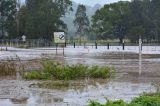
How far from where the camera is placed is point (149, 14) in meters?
127

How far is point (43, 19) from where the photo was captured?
105 meters

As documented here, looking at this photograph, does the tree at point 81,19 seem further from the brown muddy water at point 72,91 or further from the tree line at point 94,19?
the brown muddy water at point 72,91

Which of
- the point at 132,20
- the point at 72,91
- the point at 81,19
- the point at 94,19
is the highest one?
the point at 81,19

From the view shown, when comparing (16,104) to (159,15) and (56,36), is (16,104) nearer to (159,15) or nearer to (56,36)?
(56,36)

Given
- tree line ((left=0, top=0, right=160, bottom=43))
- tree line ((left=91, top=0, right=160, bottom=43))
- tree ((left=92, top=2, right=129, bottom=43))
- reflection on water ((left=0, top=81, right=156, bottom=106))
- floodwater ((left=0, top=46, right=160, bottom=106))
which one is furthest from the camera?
tree ((left=92, top=2, right=129, bottom=43))

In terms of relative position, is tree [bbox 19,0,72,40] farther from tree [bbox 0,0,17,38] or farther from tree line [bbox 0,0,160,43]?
tree [bbox 0,0,17,38]

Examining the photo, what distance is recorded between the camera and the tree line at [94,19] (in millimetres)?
106750

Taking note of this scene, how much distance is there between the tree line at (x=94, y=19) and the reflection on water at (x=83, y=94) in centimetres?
8939

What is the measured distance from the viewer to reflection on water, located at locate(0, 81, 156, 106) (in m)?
11.9

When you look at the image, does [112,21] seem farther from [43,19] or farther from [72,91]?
[72,91]

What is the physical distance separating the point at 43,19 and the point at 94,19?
4079 centimetres

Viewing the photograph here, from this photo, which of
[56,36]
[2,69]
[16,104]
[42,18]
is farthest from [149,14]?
[16,104]

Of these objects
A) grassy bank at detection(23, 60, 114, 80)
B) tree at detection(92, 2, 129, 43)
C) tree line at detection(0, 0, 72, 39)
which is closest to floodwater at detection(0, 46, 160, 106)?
grassy bank at detection(23, 60, 114, 80)

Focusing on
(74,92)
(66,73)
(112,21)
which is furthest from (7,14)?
(74,92)
